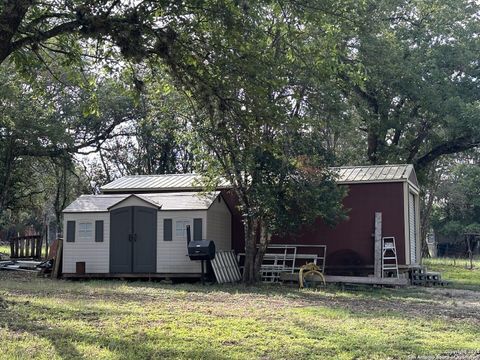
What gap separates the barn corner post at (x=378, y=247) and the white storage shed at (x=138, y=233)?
4598 mm

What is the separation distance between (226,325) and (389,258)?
33.4ft

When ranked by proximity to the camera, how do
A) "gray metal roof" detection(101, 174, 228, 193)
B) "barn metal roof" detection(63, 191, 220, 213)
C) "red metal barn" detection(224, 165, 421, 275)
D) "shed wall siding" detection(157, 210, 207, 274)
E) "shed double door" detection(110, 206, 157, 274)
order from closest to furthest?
"shed wall siding" detection(157, 210, 207, 274) < "shed double door" detection(110, 206, 157, 274) < "barn metal roof" detection(63, 191, 220, 213) < "red metal barn" detection(224, 165, 421, 275) < "gray metal roof" detection(101, 174, 228, 193)

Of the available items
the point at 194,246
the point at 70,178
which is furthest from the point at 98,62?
the point at 70,178

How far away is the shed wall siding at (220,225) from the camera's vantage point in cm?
1756

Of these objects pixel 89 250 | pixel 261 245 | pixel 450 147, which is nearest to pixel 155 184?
pixel 89 250

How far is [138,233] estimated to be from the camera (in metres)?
17.4

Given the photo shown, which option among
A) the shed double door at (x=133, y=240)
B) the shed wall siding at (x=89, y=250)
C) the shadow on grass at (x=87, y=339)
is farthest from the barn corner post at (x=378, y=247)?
the shadow on grass at (x=87, y=339)

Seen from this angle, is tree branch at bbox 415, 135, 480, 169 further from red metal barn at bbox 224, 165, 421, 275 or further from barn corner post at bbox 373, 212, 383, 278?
barn corner post at bbox 373, 212, 383, 278

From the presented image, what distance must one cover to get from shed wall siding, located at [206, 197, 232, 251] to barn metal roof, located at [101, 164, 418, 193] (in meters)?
0.75

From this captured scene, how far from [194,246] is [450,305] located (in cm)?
658

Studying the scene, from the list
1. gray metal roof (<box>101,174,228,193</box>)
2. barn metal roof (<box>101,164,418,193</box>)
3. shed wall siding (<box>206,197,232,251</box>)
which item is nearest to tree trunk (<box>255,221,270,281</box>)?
shed wall siding (<box>206,197,232,251</box>)

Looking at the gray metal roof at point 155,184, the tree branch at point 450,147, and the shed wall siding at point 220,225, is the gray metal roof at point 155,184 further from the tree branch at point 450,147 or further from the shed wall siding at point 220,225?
the tree branch at point 450,147

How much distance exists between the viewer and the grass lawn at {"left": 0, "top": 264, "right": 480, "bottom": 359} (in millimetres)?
6895

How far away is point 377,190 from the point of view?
711 inches
